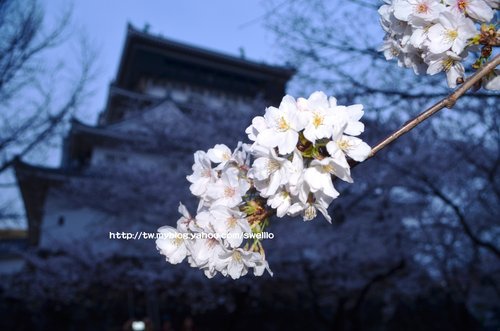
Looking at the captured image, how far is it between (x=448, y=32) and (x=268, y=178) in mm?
755

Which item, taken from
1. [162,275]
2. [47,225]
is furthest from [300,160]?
[47,225]

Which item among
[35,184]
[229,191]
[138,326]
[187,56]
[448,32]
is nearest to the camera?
[229,191]

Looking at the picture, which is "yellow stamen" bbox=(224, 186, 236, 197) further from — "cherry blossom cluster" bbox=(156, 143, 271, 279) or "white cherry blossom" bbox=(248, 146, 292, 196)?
"white cherry blossom" bbox=(248, 146, 292, 196)

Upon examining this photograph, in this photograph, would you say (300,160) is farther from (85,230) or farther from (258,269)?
(85,230)

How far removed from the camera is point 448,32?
1311mm

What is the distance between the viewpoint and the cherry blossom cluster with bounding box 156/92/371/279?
107 cm

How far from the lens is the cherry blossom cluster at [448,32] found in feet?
4.21

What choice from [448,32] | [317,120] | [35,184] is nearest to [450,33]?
[448,32]

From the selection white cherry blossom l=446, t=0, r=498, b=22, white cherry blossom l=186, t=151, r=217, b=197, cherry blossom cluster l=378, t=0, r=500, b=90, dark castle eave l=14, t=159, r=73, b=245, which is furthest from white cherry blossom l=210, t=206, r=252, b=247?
dark castle eave l=14, t=159, r=73, b=245

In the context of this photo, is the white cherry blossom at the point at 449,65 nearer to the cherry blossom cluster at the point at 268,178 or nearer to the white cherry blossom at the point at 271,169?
the cherry blossom cluster at the point at 268,178

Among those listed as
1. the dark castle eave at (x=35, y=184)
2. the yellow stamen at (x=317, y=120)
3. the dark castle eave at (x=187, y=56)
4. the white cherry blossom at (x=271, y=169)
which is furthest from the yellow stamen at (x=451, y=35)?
the dark castle eave at (x=187, y=56)

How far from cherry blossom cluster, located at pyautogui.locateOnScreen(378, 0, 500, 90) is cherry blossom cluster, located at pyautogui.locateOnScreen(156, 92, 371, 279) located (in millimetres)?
444

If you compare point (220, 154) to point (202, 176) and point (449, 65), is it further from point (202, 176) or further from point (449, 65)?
point (449, 65)

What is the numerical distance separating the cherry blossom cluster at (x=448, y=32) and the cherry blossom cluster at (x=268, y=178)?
1.46ft
